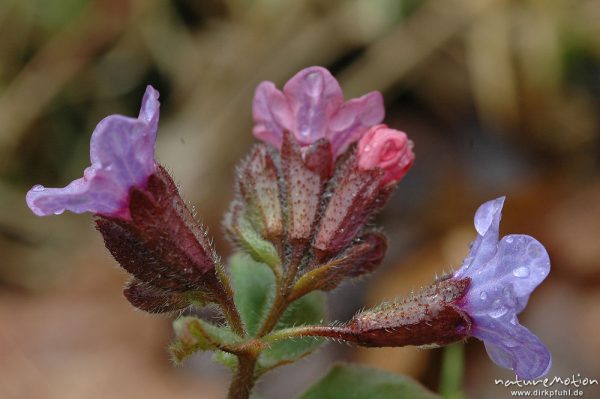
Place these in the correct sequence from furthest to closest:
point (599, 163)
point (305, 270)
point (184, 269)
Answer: point (599, 163), point (305, 270), point (184, 269)

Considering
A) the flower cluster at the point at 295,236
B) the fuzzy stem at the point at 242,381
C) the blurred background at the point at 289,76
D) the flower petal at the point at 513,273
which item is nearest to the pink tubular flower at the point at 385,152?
the flower cluster at the point at 295,236

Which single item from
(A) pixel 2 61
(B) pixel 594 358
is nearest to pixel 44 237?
(A) pixel 2 61

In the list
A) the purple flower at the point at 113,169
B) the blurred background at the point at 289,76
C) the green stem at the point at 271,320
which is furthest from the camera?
the blurred background at the point at 289,76

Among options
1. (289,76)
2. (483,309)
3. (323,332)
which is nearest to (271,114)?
(323,332)

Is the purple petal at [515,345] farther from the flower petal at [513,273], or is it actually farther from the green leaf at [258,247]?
the green leaf at [258,247]

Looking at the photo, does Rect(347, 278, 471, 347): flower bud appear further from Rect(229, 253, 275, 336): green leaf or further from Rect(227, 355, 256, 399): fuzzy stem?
Rect(229, 253, 275, 336): green leaf

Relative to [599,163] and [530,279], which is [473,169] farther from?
[530,279]

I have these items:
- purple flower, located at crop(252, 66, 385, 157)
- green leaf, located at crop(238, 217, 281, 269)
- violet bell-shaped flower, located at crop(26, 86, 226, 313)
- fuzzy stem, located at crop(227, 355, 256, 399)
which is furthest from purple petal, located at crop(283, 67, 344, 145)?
fuzzy stem, located at crop(227, 355, 256, 399)
